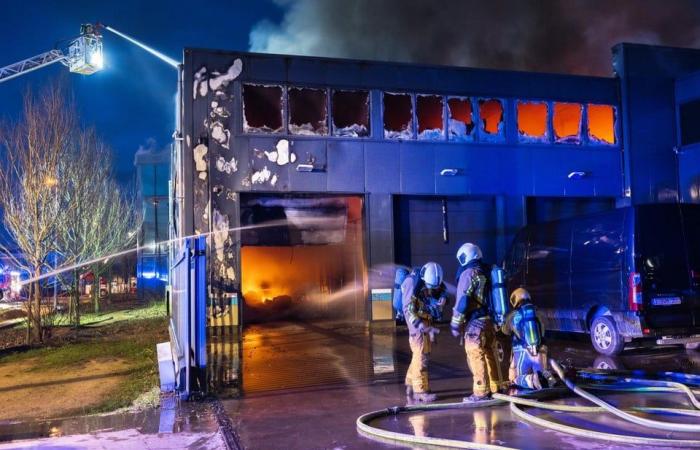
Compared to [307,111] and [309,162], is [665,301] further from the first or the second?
[307,111]

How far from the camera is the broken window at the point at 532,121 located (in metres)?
15.8

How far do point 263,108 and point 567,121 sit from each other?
8.28m

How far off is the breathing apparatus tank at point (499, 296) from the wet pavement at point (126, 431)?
2959 mm

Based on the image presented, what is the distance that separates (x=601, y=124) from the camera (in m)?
16.6

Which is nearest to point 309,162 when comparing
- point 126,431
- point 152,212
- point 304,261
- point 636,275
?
point 304,261

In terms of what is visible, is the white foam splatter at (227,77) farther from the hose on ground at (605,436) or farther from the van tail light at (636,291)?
the hose on ground at (605,436)

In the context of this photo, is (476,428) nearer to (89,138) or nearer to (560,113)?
(560,113)

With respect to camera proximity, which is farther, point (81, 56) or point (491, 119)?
point (81, 56)

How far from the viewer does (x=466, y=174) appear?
15.2m

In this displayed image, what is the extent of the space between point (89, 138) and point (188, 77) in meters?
4.83

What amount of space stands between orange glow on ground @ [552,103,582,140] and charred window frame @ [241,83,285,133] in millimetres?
7462

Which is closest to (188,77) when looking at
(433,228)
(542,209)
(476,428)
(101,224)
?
(433,228)

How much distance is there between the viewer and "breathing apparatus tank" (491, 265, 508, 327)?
605 centimetres

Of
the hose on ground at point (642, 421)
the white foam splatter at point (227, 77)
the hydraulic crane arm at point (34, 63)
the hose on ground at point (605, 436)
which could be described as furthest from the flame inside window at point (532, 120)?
the hydraulic crane arm at point (34, 63)
